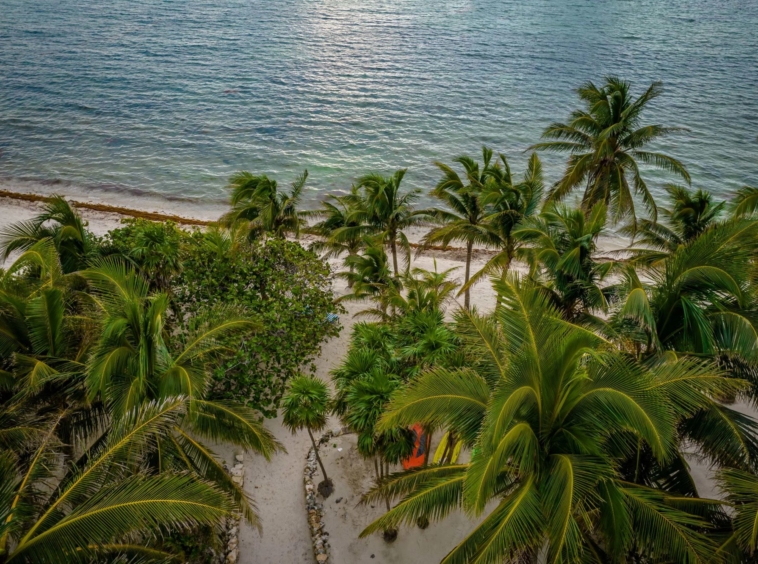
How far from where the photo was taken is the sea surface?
39719 millimetres

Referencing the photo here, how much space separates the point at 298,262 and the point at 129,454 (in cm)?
949

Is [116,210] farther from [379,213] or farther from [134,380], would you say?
[134,380]

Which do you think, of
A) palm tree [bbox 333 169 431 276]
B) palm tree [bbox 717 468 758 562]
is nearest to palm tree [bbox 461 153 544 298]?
palm tree [bbox 333 169 431 276]

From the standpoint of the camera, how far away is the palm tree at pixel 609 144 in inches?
792

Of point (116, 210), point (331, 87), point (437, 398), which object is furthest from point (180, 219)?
point (331, 87)

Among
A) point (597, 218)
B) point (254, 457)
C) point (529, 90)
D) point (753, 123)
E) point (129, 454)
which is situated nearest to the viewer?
point (129, 454)

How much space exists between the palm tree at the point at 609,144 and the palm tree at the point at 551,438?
12.7 meters

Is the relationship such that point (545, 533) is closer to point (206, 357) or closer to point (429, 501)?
point (429, 501)

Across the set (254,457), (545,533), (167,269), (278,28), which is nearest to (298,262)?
(167,269)

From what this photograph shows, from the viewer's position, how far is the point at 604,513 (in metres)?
7.94

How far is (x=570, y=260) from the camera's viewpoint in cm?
1202

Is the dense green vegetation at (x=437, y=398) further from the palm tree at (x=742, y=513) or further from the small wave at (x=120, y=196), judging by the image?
the small wave at (x=120, y=196)

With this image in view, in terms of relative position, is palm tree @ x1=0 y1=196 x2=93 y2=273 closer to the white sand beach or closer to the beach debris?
the white sand beach

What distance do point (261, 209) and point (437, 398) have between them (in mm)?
13751
